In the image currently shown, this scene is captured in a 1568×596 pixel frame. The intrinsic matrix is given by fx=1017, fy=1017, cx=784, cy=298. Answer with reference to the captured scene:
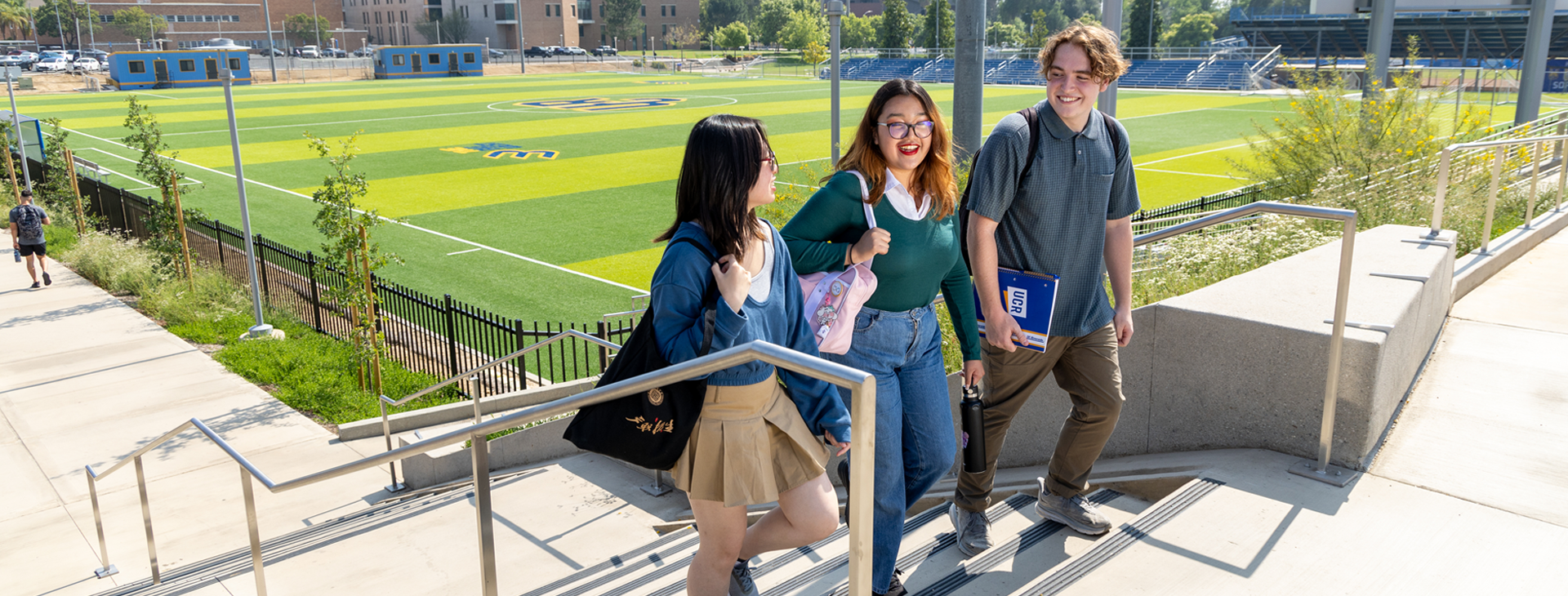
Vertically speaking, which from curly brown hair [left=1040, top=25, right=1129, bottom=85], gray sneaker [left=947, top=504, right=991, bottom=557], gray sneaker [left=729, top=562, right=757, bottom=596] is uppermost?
curly brown hair [left=1040, top=25, right=1129, bottom=85]

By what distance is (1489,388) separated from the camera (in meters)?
4.75

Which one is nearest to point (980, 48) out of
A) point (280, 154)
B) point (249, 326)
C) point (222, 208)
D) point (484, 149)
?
point (249, 326)

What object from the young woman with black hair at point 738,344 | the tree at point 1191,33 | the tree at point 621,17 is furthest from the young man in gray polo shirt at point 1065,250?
the tree at point 621,17

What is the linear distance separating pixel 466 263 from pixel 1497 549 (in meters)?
14.7

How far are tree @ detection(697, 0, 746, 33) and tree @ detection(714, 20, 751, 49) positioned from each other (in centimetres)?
1818

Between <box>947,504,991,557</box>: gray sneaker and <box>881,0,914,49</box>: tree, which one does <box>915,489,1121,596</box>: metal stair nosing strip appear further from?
<box>881,0,914,49</box>: tree

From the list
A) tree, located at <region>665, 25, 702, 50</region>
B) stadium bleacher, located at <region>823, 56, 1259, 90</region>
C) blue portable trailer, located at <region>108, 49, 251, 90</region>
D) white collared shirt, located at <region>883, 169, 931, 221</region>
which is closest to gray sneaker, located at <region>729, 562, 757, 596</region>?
white collared shirt, located at <region>883, 169, 931, 221</region>

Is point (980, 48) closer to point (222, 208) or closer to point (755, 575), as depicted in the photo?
point (755, 575)

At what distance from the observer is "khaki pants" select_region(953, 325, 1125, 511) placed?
334 centimetres

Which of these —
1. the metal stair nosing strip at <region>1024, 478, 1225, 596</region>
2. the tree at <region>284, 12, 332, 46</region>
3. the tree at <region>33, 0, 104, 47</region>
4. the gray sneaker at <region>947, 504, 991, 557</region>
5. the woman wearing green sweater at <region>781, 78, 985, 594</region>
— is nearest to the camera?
the woman wearing green sweater at <region>781, 78, 985, 594</region>

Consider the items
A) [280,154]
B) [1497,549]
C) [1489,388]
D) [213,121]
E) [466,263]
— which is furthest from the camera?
[213,121]

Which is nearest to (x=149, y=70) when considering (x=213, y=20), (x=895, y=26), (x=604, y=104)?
(x=604, y=104)

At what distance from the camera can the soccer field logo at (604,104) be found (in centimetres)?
4503

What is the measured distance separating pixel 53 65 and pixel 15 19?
3598 centimetres
